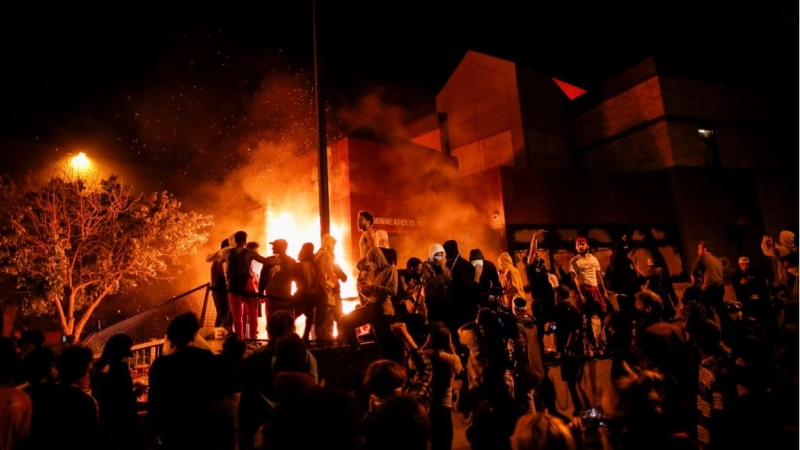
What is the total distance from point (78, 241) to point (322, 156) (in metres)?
13.5

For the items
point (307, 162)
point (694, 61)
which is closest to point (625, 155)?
point (694, 61)

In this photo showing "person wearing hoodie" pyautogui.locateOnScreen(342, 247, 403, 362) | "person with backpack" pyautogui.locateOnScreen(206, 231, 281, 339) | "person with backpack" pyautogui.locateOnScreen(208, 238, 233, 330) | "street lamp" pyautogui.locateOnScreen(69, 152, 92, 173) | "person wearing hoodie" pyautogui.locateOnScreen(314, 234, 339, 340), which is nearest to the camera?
"person wearing hoodie" pyautogui.locateOnScreen(342, 247, 403, 362)

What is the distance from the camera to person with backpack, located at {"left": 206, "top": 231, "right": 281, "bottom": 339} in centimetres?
734

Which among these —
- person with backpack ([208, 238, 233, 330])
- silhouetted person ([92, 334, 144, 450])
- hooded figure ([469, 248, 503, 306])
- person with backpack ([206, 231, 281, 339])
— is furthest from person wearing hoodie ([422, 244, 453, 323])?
silhouetted person ([92, 334, 144, 450])

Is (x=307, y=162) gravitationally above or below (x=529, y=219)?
above

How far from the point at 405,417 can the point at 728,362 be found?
2.90 metres

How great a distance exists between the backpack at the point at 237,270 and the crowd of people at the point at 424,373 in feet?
0.07

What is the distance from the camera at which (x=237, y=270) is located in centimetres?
737

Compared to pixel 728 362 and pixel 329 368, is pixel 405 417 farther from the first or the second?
pixel 329 368

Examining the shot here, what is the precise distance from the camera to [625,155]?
19.4m

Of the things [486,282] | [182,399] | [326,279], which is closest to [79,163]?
[326,279]

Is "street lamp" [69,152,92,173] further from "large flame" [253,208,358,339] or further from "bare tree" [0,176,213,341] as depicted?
"large flame" [253,208,358,339]

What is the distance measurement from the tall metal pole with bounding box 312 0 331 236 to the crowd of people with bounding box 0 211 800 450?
19.2 inches

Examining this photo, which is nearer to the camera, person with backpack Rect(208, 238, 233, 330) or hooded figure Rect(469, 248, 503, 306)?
hooded figure Rect(469, 248, 503, 306)
